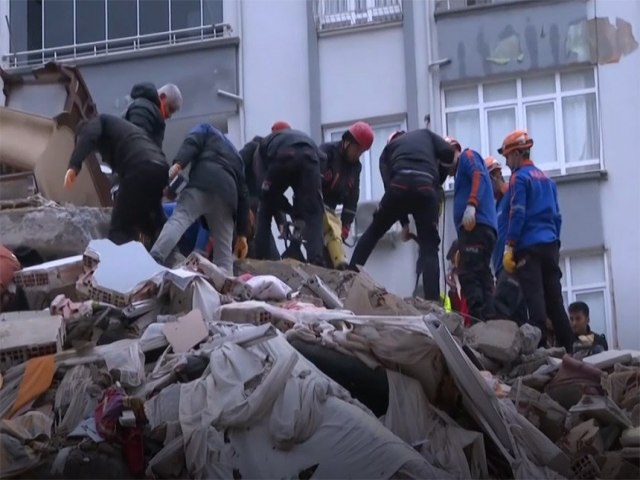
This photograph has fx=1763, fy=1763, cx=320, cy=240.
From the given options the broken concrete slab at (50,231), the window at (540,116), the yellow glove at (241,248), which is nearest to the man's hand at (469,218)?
the yellow glove at (241,248)

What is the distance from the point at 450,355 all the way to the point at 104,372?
81.2 inches

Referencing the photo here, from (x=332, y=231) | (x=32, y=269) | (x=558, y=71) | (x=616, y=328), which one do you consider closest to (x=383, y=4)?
(x=558, y=71)

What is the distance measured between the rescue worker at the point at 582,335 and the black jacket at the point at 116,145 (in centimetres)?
348

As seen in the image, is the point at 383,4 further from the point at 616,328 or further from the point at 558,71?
the point at 616,328

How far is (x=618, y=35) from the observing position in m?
20.8

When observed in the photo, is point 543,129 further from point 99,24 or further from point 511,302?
point 511,302

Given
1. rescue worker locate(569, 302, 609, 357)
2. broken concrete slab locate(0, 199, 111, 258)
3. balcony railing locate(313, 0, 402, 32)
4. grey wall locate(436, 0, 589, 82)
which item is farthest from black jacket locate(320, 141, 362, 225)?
balcony railing locate(313, 0, 402, 32)

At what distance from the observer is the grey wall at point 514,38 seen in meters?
21.0

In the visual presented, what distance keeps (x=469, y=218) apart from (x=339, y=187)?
178 cm

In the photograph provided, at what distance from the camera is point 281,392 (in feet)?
32.0

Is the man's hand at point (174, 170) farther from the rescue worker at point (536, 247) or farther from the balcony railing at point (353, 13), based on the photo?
the balcony railing at point (353, 13)

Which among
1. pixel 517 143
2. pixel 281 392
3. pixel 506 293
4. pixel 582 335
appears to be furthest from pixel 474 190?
pixel 281 392

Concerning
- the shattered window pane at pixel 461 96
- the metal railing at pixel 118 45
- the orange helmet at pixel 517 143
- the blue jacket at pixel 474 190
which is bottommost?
the blue jacket at pixel 474 190

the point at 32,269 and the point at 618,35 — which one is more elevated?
the point at 618,35
